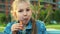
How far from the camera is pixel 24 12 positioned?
974 millimetres

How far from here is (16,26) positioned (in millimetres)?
1007

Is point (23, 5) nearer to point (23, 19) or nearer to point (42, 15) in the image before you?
point (23, 19)

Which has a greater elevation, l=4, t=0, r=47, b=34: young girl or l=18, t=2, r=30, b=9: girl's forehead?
l=18, t=2, r=30, b=9: girl's forehead

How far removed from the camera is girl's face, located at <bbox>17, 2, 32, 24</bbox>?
98 centimetres

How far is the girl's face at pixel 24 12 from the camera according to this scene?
0.98 meters

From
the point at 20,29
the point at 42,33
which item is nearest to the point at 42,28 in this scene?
the point at 42,33

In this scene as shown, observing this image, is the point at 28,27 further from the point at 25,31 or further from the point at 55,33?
the point at 55,33

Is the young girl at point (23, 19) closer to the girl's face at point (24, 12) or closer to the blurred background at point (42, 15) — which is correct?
the girl's face at point (24, 12)

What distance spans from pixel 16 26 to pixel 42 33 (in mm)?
205

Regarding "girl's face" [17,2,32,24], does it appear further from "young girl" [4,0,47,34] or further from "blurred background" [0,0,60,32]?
"blurred background" [0,0,60,32]

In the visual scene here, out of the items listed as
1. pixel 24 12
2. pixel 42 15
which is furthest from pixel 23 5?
pixel 42 15

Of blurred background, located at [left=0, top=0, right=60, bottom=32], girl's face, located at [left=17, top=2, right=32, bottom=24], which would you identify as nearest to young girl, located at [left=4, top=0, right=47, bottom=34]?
girl's face, located at [left=17, top=2, right=32, bottom=24]

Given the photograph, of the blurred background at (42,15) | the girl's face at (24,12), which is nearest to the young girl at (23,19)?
the girl's face at (24,12)

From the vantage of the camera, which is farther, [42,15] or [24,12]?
[42,15]
